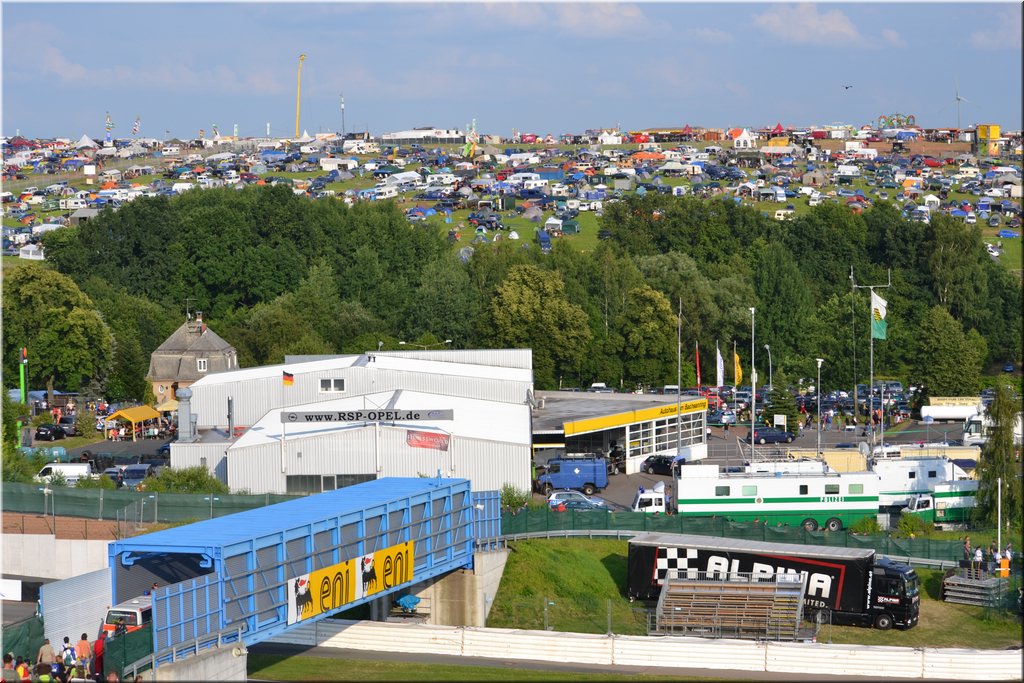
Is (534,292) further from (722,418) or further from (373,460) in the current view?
(373,460)

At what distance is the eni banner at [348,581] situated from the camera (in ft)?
100

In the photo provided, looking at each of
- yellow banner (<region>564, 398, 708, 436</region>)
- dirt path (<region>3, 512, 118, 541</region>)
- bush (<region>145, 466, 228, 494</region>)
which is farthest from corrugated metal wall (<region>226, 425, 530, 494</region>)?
yellow banner (<region>564, 398, 708, 436</region>)

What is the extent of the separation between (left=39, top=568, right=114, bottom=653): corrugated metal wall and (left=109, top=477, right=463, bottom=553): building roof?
1.63 metres

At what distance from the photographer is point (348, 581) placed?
32344mm

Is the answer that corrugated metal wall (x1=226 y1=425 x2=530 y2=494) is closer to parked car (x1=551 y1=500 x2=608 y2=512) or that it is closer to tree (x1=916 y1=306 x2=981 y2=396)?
parked car (x1=551 y1=500 x2=608 y2=512)

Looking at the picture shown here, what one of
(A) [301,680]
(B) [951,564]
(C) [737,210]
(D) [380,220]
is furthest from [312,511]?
(C) [737,210]

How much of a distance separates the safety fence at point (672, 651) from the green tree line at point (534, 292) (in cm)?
5316

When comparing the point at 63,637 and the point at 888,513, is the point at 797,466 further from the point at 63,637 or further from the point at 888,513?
the point at 63,637

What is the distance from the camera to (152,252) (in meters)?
121

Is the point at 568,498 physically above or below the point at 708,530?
above

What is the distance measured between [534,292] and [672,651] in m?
56.4

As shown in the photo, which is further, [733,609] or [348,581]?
[733,609]

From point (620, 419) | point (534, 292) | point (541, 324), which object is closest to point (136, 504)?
point (620, 419)

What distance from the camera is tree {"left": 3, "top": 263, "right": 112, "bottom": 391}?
85.1 metres
